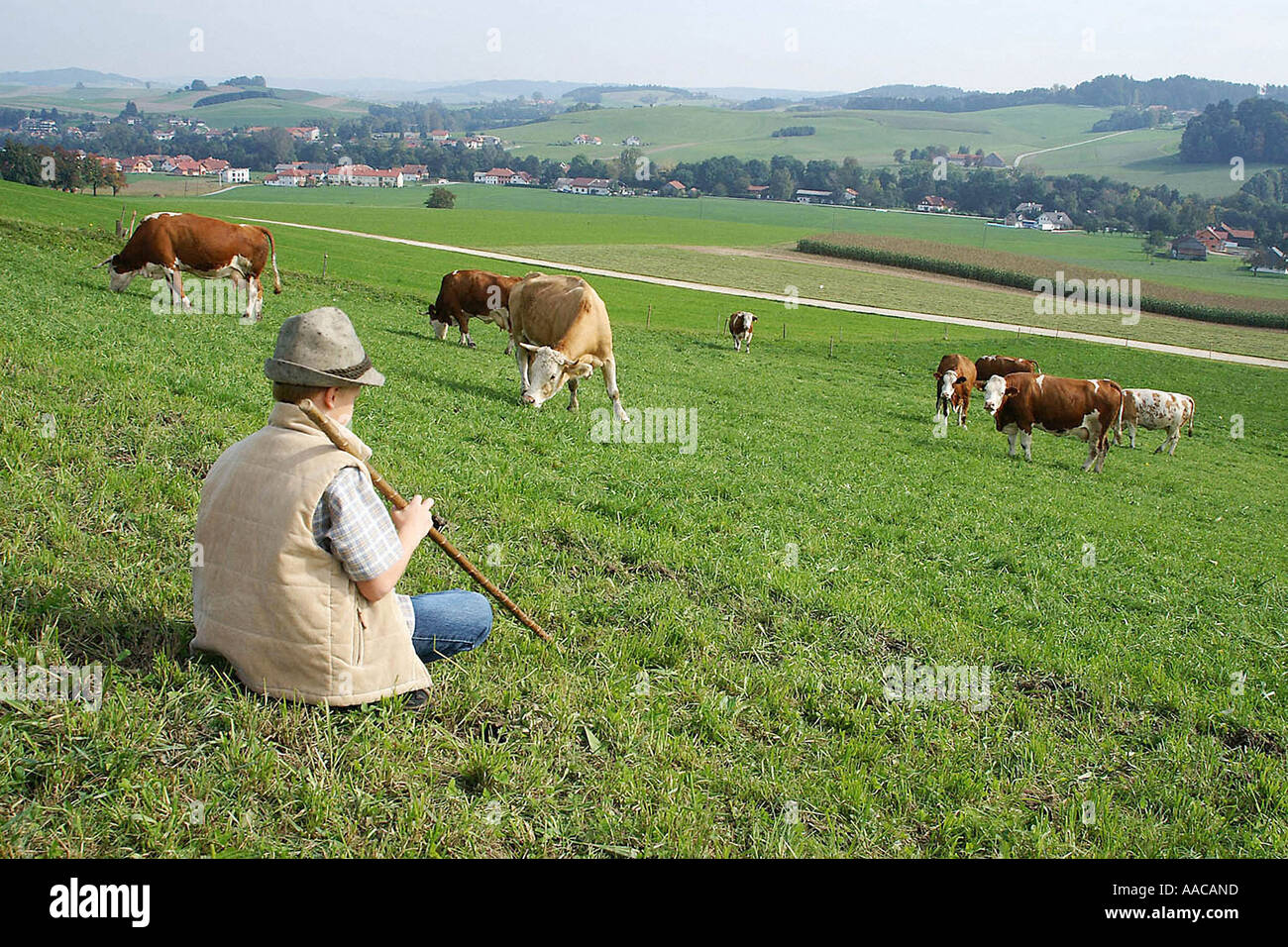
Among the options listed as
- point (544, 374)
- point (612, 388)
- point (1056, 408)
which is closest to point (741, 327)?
point (1056, 408)

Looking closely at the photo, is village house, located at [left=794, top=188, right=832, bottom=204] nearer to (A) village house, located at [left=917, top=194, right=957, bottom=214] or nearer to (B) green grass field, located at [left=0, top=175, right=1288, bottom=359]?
(A) village house, located at [left=917, top=194, right=957, bottom=214]

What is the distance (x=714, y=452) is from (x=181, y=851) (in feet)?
38.1

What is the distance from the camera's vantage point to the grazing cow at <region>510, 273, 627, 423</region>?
53.9ft

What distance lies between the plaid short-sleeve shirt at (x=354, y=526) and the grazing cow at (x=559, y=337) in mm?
11752

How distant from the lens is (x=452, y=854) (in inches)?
166

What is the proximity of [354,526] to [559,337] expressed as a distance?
14495 millimetres

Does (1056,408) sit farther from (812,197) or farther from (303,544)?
(812,197)

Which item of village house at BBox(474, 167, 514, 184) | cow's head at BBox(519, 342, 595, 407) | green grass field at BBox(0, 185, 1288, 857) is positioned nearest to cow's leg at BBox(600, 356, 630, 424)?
cow's head at BBox(519, 342, 595, 407)

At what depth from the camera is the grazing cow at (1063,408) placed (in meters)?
22.8

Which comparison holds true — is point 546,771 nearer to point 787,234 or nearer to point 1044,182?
point 787,234

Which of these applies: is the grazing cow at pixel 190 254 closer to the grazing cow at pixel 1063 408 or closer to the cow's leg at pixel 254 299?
the cow's leg at pixel 254 299

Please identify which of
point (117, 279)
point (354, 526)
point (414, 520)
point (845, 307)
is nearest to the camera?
point (354, 526)

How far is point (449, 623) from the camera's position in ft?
18.3

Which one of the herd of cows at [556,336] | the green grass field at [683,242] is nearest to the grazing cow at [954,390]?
the herd of cows at [556,336]
